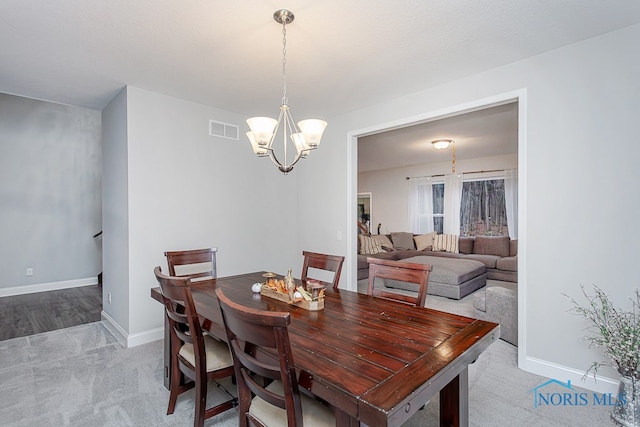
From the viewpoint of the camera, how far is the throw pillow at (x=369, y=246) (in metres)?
6.65

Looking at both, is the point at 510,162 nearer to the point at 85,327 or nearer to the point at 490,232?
the point at 490,232

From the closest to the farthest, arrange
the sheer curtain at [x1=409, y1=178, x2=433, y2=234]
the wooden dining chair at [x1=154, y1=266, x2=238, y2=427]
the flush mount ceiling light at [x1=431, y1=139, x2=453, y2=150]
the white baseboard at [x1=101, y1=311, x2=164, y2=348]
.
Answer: the wooden dining chair at [x1=154, y1=266, x2=238, y2=427], the white baseboard at [x1=101, y1=311, x2=164, y2=348], the flush mount ceiling light at [x1=431, y1=139, x2=453, y2=150], the sheer curtain at [x1=409, y1=178, x2=433, y2=234]

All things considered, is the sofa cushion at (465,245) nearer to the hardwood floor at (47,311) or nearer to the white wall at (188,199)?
the white wall at (188,199)

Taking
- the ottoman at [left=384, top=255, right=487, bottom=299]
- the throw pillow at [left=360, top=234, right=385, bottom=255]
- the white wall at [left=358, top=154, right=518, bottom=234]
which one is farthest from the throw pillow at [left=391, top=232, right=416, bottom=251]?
the ottoman at [left=384, top=255, right=487, bottom=299]

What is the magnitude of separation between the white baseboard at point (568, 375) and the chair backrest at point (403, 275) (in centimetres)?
133

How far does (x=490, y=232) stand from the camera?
707 cm

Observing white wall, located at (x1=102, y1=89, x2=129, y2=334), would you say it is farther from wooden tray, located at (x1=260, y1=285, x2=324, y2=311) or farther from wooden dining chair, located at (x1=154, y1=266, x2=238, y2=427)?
wooden tray, located at (x1=260, y1=285, x2=324, y2=311)

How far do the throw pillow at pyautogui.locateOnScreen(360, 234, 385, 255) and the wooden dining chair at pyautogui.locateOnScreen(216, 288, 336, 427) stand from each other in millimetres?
5242

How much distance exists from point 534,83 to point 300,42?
6.27ft

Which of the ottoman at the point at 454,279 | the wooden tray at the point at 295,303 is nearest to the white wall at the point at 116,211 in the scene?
the wooden tray at the point at 295,303

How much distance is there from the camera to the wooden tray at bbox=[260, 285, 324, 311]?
186 centimetres

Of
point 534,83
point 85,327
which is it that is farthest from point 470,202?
point 85,327

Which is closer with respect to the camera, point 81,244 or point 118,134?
point 118,134

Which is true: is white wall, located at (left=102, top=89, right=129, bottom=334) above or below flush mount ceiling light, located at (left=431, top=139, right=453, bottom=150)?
below
